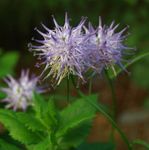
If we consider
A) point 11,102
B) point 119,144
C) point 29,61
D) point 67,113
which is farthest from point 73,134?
point 29,61

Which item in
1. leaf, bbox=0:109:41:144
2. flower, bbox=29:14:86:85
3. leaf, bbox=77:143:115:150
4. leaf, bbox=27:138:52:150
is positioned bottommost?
leaf, bbox=77:143:115:150

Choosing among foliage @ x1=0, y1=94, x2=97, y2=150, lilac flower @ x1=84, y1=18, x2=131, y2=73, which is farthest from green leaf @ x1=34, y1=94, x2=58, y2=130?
lilac flower @ x1=84, y1=18, x2=131, y2=73

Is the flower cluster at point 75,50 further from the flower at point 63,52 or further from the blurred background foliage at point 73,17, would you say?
the blurred background foliage at point 73,17

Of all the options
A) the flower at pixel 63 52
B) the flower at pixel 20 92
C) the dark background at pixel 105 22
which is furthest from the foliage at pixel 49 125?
the dark background at pixel 105 22

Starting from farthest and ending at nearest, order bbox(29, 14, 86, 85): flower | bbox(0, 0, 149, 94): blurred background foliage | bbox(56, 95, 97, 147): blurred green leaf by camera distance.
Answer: bbox(0, 0, 149, 94): blurred background foliage, bbox(56, 95, 97, 147): blurred green leaf, bbox(29, 14, 86, 85): flower

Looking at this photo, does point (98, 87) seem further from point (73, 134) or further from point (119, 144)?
point (73, 134)

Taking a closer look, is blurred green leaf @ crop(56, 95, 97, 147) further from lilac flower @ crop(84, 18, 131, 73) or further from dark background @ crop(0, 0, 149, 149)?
dark background @ crop(0, 0, 149, 149)

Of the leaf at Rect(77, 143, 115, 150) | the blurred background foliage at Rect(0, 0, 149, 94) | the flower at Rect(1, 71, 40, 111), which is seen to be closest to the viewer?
the leaf at Rect(77, 143, 115, 150)
